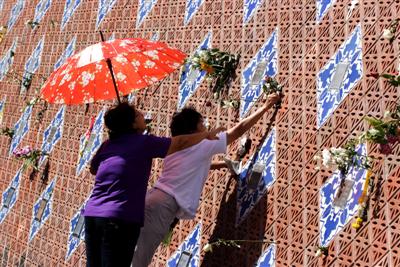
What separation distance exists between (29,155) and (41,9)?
1.87 m

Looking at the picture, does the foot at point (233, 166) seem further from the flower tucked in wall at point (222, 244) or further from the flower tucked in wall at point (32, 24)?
the flower tucked in wall at point (32, 24)

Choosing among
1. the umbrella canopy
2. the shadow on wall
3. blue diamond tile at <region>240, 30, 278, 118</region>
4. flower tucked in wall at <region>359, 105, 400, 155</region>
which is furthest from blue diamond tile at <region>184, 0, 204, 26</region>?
flower tucked in wall at <region>359, 105, 400, 155</region>

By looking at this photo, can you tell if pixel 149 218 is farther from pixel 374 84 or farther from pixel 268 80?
pixel 374 84

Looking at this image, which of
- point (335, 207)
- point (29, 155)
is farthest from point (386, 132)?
point (29, 155)

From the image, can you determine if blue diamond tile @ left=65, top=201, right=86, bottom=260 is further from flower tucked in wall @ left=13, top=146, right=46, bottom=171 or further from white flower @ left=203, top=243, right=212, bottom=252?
white flower @ left=203, top=243, right=212, bottom=252

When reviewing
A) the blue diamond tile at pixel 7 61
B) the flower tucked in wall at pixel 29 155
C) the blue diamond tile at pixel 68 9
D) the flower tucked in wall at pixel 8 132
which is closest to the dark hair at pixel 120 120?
the flower tucked in wall at pixel 29 155

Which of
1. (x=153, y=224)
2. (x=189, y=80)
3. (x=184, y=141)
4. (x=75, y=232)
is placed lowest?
(x=75, y=232)

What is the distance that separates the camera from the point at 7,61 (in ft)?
22.0

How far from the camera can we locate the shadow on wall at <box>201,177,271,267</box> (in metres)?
3.24

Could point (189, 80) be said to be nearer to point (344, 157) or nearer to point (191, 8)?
point (191, 8)

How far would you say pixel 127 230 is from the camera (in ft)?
8.91

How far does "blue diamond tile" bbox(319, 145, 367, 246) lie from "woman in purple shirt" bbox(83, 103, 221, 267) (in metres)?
0.78

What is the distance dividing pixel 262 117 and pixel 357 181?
32.6 inches

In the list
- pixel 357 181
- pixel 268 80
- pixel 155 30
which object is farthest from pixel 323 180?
pixel 155 30
